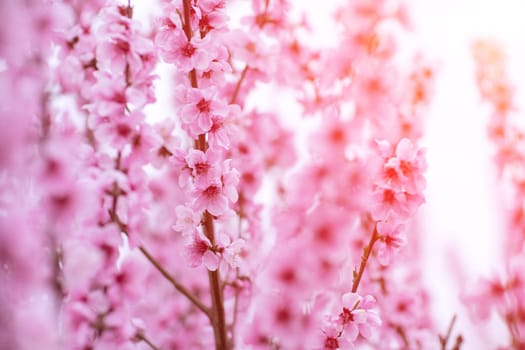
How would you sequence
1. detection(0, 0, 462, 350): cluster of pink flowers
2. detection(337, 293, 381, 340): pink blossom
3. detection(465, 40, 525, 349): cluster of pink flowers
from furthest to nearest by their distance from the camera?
detection(465, 40, 525, 349): cluster of pink flowers
detection(337, 293, 381, 340): pink blossom
detection(0, 0, 462, 350): cluster of pink flowers

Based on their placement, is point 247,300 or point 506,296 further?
point 506,296

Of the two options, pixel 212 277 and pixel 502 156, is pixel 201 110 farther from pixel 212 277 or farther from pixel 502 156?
pixel 502 156

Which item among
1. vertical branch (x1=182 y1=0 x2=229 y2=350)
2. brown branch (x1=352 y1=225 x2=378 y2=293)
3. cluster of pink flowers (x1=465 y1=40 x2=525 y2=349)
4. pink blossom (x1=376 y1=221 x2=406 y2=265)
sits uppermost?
cluster of pink flowers (x1=465 y1=40 x2=525 y2=349)

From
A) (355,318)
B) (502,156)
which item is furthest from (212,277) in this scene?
(502,156)

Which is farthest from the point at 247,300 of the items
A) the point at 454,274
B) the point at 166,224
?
the point at 454,274

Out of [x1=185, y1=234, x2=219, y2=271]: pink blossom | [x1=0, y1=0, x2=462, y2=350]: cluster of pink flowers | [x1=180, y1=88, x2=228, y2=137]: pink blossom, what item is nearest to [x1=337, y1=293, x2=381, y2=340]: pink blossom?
[x1=0, y1=0, x2=462, y2=350]: cluster of pink flowers

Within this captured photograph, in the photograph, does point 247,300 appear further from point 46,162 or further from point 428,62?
point 428,62

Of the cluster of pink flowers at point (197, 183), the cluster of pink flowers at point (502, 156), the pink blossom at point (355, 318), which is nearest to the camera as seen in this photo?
the cluster of pink flowers at point (197, 183)

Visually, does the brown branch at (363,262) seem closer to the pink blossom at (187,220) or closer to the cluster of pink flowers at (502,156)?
the pink blossom at (187,220)

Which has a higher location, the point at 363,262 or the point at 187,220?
the point at 363,262

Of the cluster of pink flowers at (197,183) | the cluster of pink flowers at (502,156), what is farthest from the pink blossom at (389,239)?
the cluster of pink flowers at (502,156)

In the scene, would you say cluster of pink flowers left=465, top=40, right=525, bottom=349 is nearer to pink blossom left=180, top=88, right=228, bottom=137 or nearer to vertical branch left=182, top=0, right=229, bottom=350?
vertical branch left=182, top=0, right=229, bottom=350
